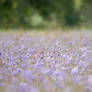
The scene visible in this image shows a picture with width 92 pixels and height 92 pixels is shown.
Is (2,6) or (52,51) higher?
(2,6)

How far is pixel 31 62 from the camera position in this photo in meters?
3.26

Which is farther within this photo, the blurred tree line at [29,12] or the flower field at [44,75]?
the blurred tree line at [29,12]

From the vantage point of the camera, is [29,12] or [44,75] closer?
[44,75]

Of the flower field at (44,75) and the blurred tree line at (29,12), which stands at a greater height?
the blurred tree line at (29,12)

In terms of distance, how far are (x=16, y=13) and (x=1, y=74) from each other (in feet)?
58.4

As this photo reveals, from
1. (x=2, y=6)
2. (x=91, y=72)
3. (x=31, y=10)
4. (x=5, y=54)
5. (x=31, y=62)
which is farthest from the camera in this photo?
(x=31, y=10)

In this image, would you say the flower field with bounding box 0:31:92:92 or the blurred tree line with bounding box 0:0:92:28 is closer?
the flower field with bounding box 0:31:92:92

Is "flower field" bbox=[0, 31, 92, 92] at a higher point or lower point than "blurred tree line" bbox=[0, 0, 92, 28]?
lower

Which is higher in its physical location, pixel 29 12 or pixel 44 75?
pixel 29 12

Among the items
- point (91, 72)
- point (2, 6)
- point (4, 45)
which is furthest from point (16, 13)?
point (91, 72)

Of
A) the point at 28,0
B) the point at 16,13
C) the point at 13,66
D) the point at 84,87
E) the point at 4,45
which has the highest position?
the point at 28,0

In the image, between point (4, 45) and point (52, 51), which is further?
point (4, 45)

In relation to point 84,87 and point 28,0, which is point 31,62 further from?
point 28,0

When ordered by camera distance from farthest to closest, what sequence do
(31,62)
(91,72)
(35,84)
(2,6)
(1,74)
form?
(2,6) < (31,62) < (91,72) < (1,74) < (35,84)
